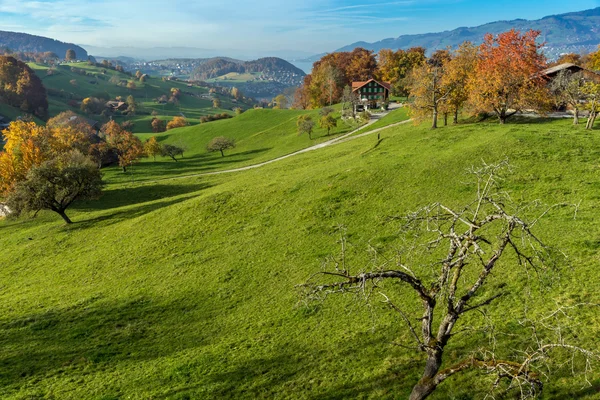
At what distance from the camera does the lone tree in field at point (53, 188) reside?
4338 cm

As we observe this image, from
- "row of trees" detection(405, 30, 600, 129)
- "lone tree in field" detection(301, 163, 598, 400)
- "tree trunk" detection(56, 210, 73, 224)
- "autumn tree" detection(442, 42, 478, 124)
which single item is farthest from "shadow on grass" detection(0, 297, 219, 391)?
"autumn tree" detection(442, 42, 478, 124)

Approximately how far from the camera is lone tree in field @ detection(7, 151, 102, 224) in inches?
1708

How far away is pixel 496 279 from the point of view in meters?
17.8

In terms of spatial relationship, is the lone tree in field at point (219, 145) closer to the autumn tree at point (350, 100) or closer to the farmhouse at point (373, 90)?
the autumn tree at point (350, 100)

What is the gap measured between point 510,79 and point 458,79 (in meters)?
6.97

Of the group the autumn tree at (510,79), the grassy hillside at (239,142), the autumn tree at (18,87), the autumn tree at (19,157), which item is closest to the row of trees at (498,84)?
the autumn tree at (510,79)

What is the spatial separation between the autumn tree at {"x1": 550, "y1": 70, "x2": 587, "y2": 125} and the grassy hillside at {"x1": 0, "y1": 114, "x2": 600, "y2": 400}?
384 centimetres

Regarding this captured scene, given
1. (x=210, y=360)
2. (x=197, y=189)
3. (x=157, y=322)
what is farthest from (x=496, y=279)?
(x=197, y=189)

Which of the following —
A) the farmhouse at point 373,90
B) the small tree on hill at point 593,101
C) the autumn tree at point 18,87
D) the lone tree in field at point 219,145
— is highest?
the autumn tree at point 18,87

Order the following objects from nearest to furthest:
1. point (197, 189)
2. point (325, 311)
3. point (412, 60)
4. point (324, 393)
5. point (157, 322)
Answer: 1. point (324, 393)
2. point (325, 311)
3. point (157, 322)
4. point (197, 189)
5. point (412, 60)

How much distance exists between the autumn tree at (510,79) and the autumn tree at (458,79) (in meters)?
2.06

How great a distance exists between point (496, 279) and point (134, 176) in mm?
75413

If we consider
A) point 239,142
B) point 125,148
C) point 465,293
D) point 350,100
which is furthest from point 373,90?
point 465,293

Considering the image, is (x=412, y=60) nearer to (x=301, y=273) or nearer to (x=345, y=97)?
(x=345, y=97)
